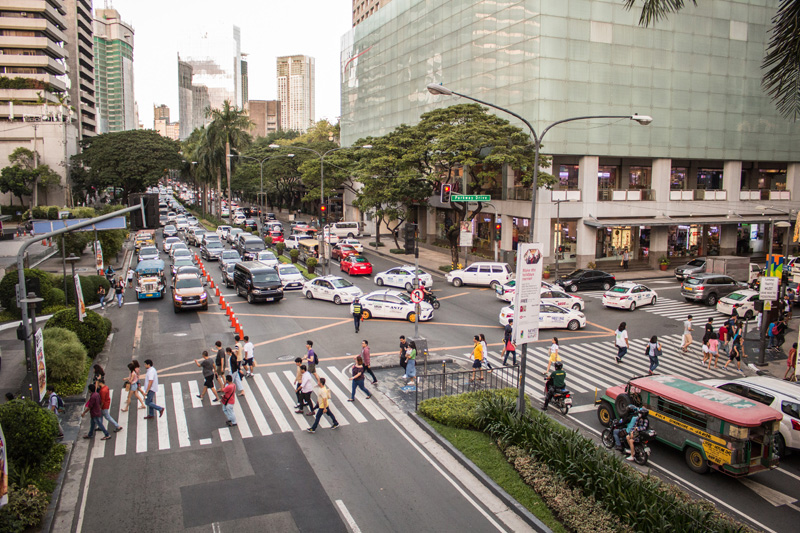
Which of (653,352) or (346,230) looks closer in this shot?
(653,352)

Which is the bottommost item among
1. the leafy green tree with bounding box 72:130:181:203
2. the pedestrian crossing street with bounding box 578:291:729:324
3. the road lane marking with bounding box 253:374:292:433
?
the road lane marking with bounding box 253:374:292:433

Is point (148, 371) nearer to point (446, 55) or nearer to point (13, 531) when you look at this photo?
point (13, 531)

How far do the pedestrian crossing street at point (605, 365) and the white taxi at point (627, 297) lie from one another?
243 inches

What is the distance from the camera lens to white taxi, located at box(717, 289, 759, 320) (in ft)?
101

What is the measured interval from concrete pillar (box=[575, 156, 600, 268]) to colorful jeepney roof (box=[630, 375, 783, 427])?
105 feet

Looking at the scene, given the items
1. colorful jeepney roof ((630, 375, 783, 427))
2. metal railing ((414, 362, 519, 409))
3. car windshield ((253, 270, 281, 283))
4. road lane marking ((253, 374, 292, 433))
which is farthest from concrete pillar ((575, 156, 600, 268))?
road lane marking ((253, 374, 292, 433))

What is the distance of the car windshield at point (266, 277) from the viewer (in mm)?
32938

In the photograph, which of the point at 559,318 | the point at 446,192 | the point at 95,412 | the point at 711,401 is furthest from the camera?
the point at 446,192

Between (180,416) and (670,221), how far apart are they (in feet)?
145

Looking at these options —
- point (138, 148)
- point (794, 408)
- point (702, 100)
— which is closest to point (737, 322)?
point (794, 408)

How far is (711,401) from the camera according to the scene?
13688 millimetres

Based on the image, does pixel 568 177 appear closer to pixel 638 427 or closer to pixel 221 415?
pixel 638 427

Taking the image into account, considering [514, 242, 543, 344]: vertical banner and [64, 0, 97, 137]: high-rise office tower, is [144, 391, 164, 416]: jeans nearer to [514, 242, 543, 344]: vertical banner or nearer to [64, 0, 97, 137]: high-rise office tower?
[514, 242, 543, 344]: vertical banner

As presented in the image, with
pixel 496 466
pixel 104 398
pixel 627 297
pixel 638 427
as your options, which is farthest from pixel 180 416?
pixel 627 297
